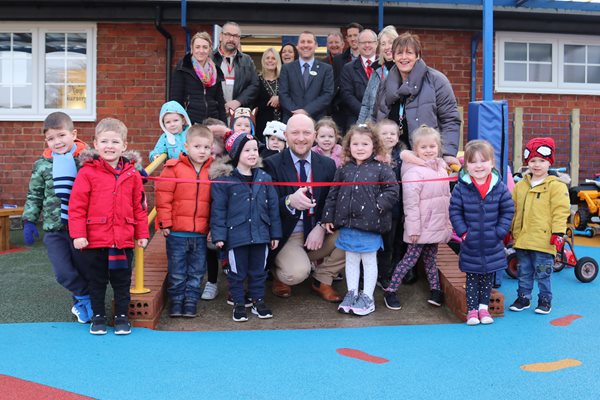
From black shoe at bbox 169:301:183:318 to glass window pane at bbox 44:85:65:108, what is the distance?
6.37 metres

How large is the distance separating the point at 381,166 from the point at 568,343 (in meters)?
1.79

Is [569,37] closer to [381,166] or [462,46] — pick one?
[462,46]

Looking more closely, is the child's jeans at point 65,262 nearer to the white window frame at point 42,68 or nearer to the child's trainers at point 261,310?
the child's trainers at point 261,310

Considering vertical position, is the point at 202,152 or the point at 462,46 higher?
the point at 462,46

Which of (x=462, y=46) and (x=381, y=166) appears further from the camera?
(x=462, y=46)

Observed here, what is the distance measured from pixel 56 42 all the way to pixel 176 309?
269 inches

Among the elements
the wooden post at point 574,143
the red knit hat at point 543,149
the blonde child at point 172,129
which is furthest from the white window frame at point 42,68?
the wooden post at point 574,143

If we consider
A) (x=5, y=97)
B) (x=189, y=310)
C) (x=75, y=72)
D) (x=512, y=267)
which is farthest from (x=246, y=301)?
(x=5, y=97)

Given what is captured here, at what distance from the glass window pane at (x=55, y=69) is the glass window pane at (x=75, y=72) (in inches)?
3.8

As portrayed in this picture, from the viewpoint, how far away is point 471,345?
394 centimetres

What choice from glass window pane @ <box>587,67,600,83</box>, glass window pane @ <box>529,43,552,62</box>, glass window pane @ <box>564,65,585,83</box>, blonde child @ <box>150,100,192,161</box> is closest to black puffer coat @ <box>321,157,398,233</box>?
blonde child @ <box>150,100,192,161</box>

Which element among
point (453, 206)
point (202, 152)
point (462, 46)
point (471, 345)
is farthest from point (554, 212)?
point (462, 46)

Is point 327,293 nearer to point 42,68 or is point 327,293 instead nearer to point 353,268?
point 353,268

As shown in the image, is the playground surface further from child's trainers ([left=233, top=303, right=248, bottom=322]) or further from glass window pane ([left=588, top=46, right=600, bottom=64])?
glass window pane ([left=588, top=46, right=600, bottom=64])
